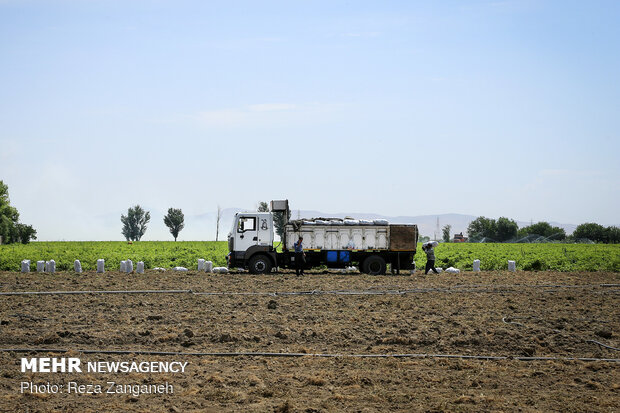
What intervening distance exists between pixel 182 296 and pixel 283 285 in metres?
5.11

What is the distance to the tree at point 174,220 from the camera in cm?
14588

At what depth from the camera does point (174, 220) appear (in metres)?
146

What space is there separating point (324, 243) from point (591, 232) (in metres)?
121

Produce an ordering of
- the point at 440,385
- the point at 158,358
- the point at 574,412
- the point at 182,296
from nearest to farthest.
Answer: the point at 574,412
the point at 440,385
the point at 158,358
the point at 182,296

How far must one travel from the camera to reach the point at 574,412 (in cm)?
973

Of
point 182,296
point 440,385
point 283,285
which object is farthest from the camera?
point 283,285

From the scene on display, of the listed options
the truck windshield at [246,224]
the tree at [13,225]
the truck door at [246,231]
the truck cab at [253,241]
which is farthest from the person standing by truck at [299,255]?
the tree at [13,225]

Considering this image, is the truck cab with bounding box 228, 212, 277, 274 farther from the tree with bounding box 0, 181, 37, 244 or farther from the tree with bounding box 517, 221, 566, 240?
the tree with bounding box 517, 221, 566, 240

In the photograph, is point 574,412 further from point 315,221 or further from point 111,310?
point 315,221

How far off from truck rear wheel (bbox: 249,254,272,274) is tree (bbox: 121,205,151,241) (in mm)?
134058

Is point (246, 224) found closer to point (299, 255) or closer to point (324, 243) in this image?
point (299, 255)

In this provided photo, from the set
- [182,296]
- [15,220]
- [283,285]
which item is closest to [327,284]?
[283,285]

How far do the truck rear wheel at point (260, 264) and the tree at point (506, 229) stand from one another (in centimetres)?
12998

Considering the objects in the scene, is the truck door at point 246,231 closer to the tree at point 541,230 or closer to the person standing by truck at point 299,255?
the person standing by truck at point 299,255
